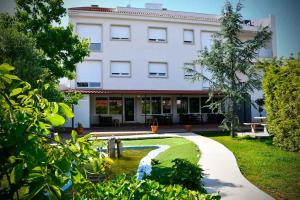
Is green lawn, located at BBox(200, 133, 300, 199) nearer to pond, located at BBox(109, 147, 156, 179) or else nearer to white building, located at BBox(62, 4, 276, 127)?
pond, located at BBox(109, 147, 156, 179)

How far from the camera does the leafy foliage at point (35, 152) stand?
1.25 m

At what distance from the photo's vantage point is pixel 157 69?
98.9ft

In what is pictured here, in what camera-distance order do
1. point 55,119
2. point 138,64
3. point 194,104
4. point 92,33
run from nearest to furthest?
point 55,119 → point 92,33 → point 138,64 → point 194,104

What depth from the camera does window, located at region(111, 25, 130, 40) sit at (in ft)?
95.2

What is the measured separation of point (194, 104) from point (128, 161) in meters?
21.1

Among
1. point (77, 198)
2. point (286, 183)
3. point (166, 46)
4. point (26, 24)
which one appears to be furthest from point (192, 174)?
point (166, 46)

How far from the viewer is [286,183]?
7711 mm

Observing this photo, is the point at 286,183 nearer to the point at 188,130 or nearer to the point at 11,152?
the point at 11,152

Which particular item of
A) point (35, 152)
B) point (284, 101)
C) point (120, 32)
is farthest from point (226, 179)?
point (120, 32)

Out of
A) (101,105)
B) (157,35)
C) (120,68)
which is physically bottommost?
(101,105)

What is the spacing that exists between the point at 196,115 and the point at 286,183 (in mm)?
23991

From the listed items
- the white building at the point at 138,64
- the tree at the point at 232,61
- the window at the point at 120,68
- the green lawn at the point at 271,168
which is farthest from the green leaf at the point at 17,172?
the window at the point at 120,68

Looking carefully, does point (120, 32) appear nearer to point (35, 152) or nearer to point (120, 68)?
point (120, 68)

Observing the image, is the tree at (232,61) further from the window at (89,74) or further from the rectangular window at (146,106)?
the rectangular window at (146,106)
